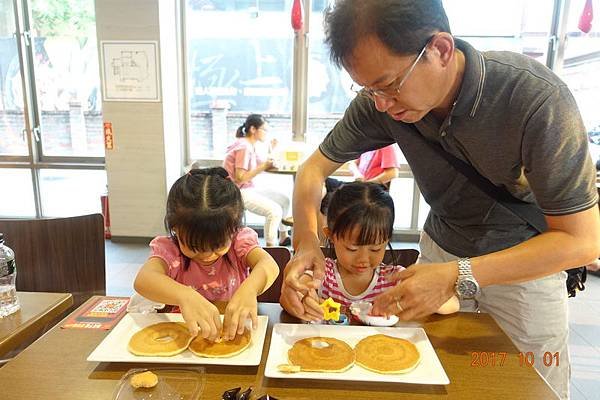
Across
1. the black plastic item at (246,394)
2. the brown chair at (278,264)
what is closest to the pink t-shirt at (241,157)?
the brown chair at (278,264)

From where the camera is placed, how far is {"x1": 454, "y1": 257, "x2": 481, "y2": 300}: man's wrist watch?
0.96m

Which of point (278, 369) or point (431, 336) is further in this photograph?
point (431, 336)

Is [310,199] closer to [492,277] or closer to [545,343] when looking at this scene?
[492,277]

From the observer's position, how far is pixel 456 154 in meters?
1.20

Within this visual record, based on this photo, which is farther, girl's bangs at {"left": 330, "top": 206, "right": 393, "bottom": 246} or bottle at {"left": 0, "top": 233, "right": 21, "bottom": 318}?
girl's bangs at {"left": 330, "top": 206, "right": 393, "bottom": 246}

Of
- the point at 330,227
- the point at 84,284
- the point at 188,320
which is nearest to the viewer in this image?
the point at 188,320

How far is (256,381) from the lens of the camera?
90 cm

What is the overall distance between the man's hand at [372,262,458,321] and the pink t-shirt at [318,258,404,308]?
0.43m

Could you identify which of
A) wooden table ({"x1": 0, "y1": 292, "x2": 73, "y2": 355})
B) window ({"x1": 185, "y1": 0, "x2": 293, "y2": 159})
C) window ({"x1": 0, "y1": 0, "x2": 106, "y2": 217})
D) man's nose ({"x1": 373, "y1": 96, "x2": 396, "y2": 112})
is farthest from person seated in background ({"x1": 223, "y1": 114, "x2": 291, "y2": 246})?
man's nose ({"x1": 373, "y1": 96, "x2": 396, "y2": 112})

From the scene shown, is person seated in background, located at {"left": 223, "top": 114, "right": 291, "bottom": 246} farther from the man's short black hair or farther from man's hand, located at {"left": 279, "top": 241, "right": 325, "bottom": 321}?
the man's short black hair

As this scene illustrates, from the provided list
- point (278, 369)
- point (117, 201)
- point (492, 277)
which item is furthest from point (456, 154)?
point (117, 201)

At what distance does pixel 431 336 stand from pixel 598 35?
4492mm

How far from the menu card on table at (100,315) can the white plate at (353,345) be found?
0.44 metres

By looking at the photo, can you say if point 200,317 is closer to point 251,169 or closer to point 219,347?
point 219,347
